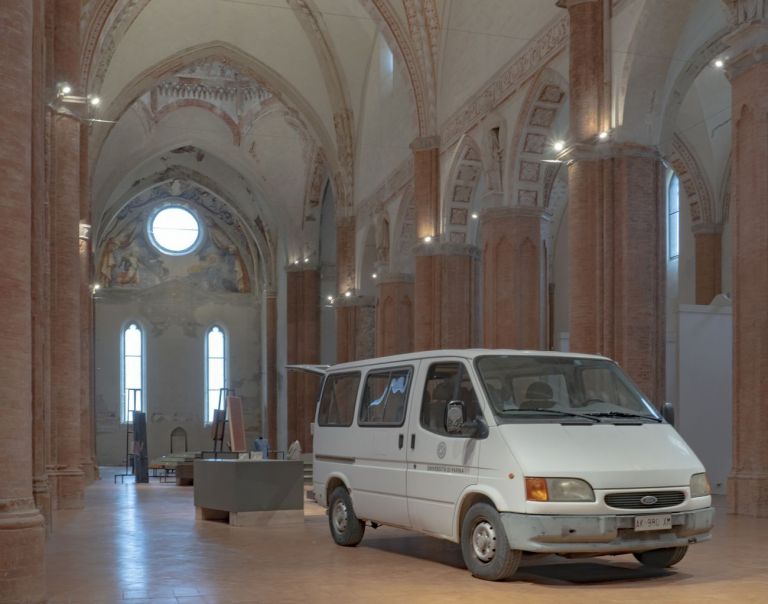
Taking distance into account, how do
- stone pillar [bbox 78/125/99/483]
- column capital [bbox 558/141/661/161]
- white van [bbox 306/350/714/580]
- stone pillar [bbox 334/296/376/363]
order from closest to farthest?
white van [bbox 306/350/714/580] → column capital [bbox 558/141/661/161] → stone pillar [bbox 78/125/99/483] → stone pillar [bbox 334/296/376/363]

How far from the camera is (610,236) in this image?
15984 mm

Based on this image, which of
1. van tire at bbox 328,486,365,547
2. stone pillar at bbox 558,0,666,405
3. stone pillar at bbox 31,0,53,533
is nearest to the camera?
stone pillar at bbox 31,0,53,533

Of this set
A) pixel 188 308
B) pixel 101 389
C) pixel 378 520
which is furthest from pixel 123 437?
pixel 378 520

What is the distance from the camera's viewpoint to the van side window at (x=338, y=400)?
10.1 metres

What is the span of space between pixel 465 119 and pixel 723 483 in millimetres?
9885

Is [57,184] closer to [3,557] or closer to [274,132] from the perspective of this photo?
[3,557]

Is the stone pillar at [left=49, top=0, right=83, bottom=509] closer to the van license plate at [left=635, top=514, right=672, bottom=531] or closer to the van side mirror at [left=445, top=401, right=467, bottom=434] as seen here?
the van side mirror at [left=445, top=401, right=467, bottom=434]

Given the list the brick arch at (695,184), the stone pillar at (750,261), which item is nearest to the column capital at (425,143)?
the brick arch at (695,184)

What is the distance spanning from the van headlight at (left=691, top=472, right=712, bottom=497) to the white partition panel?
8850 mm

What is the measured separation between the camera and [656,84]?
16.2m

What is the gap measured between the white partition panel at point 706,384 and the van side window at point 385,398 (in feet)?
26.4

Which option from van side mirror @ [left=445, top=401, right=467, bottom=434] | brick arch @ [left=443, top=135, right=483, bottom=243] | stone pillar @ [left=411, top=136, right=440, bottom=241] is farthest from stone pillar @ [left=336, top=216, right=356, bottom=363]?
van side mirror @ [left=445, top=401, right=467, bottom=434]

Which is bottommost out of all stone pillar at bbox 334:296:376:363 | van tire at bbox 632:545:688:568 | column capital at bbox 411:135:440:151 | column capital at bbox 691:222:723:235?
van tire at bbox 632:545:688:568

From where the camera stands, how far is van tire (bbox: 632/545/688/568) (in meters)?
7.92
